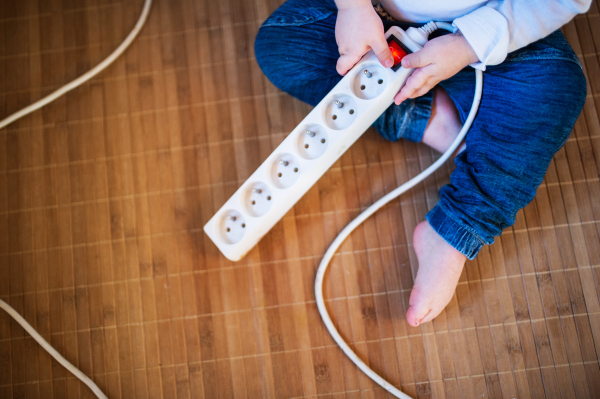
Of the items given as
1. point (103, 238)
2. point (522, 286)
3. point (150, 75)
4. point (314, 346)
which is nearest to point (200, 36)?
point (150, 75)

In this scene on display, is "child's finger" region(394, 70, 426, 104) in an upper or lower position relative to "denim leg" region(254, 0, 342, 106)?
lower

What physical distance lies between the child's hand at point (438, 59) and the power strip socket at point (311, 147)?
2 cm

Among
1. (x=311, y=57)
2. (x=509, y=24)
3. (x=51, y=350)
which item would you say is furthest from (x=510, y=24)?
(x=51, y=350)

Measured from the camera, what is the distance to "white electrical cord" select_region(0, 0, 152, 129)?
685 mm

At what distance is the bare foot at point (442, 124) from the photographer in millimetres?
605

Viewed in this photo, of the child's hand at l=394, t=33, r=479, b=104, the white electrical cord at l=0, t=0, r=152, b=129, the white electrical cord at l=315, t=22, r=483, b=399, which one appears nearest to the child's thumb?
the child's hand at l=394, t=33, r=479, b=104

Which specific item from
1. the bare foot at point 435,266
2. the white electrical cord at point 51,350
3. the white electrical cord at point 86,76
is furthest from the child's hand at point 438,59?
the white electrical cord at point 51,350

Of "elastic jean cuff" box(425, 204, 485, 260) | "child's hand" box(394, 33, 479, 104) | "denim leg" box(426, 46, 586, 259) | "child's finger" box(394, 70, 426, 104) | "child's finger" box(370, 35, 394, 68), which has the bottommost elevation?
"elastic jean cuff" box(425, 204, 485, 260)

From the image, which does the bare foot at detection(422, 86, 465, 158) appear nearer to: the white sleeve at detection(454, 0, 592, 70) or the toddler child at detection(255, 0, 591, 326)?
the toddler child at detection(255, 0, 591, 326)

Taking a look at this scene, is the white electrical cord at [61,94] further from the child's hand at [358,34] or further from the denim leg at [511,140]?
the denim leg at [511,140]

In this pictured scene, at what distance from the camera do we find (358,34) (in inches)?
20.5

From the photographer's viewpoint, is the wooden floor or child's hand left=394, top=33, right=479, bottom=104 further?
the wooden floor

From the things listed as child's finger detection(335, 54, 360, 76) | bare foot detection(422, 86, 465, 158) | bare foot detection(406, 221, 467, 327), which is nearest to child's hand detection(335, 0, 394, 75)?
child's finger detection(335, 54, 360, 76)

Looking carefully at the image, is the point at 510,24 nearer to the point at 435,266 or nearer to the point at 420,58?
the point at 420,58
